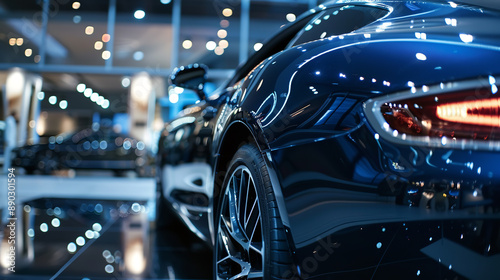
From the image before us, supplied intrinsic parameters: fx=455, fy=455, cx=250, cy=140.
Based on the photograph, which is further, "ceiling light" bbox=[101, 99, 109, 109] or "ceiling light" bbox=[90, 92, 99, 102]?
"ceiling light" bbox=[101, 99, 109, 109]

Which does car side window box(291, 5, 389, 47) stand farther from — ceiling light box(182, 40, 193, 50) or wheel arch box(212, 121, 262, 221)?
ceiling light box(182, 40, 193, 50)

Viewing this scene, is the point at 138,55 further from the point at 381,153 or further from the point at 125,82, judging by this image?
the point at 381,153

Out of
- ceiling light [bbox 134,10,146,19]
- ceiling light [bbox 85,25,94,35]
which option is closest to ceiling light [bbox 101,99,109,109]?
ceiling light [bbox 85,25,94,35]

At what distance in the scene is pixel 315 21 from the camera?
199cm

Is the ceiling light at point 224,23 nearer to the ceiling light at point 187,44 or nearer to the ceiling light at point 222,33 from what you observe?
the ceiling light at point 222,33

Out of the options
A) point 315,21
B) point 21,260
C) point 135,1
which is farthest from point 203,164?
point 135,1

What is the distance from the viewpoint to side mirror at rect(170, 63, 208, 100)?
2816mm

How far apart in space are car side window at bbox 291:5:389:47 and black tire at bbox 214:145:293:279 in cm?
61

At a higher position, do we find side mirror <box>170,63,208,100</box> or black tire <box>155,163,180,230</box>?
side mirror <box>170,63,208,100</box>

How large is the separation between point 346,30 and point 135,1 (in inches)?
521

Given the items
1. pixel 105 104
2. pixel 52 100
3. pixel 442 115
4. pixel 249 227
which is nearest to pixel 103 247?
pixel 249 227

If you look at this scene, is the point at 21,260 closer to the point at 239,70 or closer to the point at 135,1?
the point at 239,70

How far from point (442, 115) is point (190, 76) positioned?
6.64ft

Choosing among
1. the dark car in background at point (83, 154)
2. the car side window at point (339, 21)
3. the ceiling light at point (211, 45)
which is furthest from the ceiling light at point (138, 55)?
the car side window at point (339, 21)
